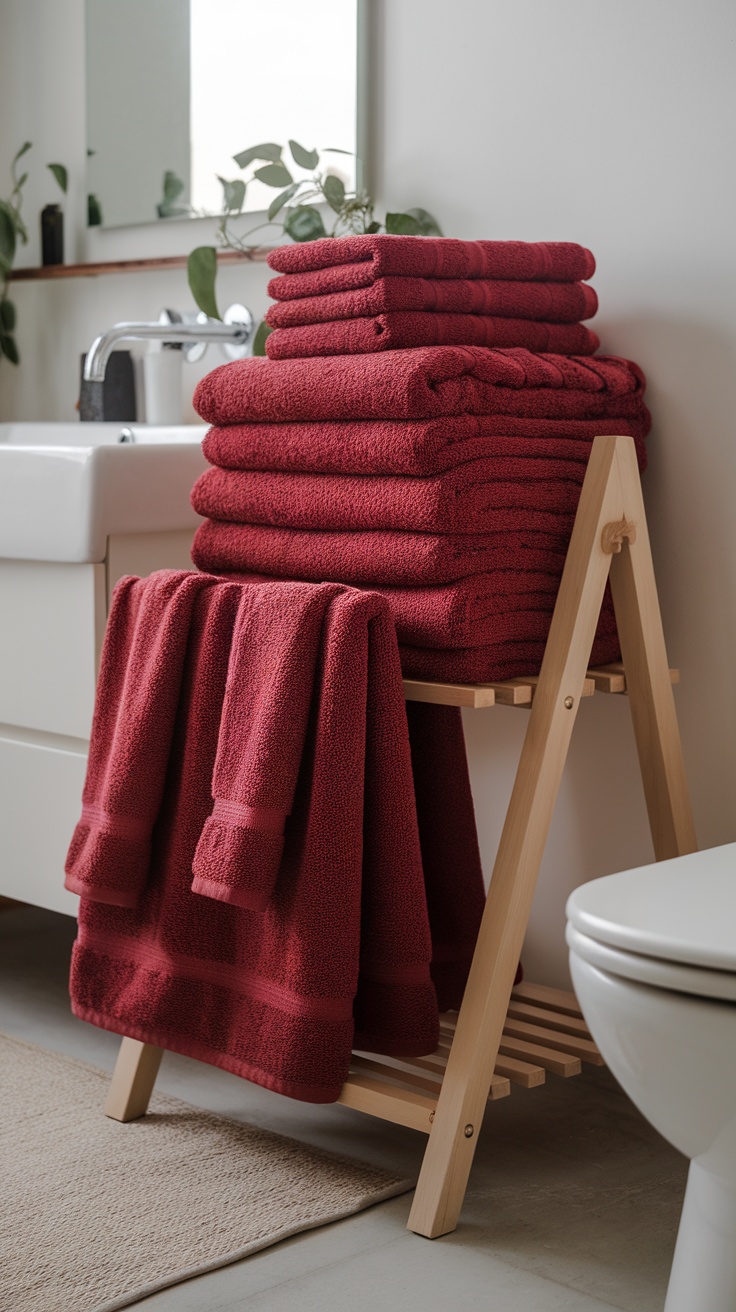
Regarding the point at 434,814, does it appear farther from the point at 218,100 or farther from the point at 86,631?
the point at 218,100

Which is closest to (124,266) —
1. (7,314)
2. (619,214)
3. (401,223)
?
(7,314)

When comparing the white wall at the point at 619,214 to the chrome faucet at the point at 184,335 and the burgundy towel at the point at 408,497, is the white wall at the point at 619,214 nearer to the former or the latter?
the burgundy towel at the point at 408,497

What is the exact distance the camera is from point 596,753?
159 centimetres

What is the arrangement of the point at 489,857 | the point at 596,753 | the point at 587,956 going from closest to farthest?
the point at 587,956 < the point at 596,753 < the point at 489,857

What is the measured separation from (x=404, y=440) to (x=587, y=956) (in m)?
0.51

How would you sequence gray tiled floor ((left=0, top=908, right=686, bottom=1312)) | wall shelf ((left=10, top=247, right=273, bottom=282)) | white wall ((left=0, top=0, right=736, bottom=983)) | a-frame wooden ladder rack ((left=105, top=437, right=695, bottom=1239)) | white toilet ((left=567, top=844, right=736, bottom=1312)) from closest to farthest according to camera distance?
white toilet ((left=567, top=844, right=736, bottom=1312))
gray tiled floor ((left=0, top=908, right=686, bottom=1312))
a-frame wooden ladder rack ((left=105, top=437, right=695, bottom=1239))
white wall ((left=0, top=0, right=736, bottom=983))
wall shelf ((left=10, top=247, right=273, bottom=282))

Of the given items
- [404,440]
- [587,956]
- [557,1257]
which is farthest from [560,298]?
[557,1257]

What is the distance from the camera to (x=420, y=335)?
1.31m

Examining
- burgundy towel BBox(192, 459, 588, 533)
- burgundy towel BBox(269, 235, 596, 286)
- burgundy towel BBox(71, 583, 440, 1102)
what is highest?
burgundy towel BBox(269, 235, 596, 286)

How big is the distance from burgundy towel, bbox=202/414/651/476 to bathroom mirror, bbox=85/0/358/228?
0.53 meters

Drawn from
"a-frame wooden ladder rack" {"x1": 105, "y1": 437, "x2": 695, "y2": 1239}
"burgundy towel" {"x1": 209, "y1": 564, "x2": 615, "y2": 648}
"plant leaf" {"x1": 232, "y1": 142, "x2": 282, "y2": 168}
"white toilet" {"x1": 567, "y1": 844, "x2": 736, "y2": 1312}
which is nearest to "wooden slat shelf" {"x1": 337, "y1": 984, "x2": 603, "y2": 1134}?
"a-frame wooden ladder rack" {"x1": 105, "y1": 437, "x2": 695, "y2": 1239}

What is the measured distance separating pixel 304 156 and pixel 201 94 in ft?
0.96

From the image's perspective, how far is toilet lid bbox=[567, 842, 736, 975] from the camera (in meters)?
0.92

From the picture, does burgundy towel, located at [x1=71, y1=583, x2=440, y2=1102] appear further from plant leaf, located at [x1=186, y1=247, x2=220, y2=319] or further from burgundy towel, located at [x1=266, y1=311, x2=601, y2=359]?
plant leaf, located at [x1=186, y1=247, x2=220, y2=319]
